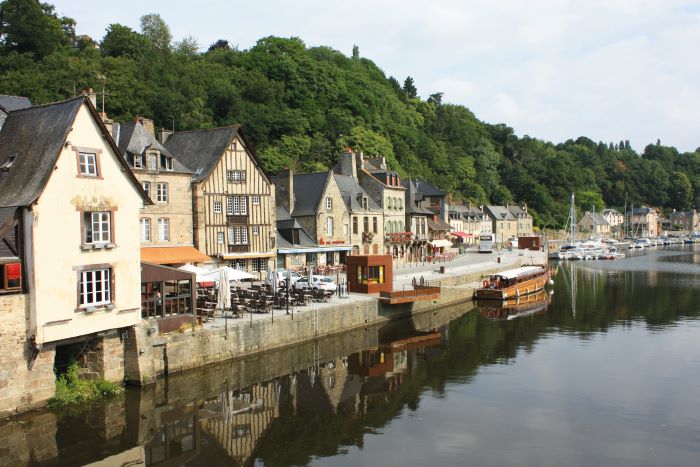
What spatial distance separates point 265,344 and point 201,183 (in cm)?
1101

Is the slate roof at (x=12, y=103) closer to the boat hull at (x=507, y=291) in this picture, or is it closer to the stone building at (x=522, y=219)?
the boat hull at (x=507, y=291)

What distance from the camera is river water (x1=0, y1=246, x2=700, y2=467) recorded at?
13625mm

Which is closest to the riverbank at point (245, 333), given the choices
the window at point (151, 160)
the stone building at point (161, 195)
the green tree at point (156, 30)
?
the stone building at point (161, 195)

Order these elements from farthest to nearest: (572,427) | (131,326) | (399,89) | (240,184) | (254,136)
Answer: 1. (399,89)
2. (254,136)
3. (240,184)
4. (131,326)
5. (572,427)

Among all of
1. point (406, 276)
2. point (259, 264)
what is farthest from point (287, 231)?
point (406, 276)

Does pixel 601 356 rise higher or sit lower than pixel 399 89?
lower

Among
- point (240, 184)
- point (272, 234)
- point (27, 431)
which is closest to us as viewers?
point (27, 431)

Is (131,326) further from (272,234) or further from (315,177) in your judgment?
(315,177)

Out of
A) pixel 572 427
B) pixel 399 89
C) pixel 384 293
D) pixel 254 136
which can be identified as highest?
pixel 399 89

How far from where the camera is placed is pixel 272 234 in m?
33.5

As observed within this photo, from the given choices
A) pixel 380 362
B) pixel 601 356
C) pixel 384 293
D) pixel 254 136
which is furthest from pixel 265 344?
pixel 254 136

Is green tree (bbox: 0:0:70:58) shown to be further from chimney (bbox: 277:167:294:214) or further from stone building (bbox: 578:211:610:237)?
stone building (bbox: 578:211:610:237)

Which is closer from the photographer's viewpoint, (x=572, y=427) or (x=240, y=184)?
(x=572, y=427)

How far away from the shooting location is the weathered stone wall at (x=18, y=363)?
14.4 meters
